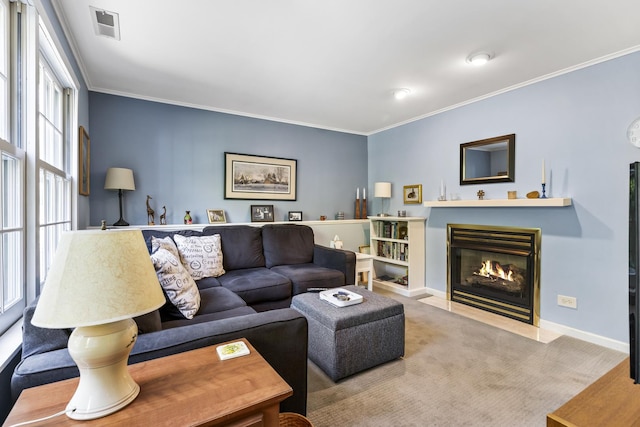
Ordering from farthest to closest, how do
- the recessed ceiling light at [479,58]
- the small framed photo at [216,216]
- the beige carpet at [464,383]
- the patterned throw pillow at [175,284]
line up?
the small framed photo at [216,216] < the recessed ceiling light at [479,58] < the patterned throw pillow at [175,284] < the beige carpet at [464,383]

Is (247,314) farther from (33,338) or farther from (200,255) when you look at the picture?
(200,255)

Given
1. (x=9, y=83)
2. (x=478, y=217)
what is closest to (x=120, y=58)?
(x=9, y=83)

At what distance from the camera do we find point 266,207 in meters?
4.13

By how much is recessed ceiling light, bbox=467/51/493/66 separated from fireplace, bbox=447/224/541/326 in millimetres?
1688

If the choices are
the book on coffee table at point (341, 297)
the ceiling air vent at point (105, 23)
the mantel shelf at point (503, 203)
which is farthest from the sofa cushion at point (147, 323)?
the mantel shelf at point (503, 203)

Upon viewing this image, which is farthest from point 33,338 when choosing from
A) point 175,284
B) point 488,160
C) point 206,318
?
point 488,160

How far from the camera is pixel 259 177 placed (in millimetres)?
4086

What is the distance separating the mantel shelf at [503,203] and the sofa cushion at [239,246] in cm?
219

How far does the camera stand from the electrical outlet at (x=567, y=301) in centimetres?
271

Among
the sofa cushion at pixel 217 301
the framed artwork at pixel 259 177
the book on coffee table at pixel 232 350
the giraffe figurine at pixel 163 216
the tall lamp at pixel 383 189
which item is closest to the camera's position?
the book on coffee table at pixel 232 350

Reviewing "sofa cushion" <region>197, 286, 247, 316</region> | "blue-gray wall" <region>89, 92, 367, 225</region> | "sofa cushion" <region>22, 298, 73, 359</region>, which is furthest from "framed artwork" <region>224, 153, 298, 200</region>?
"sofa cushion" <region>22, 298, 73, 359</region>

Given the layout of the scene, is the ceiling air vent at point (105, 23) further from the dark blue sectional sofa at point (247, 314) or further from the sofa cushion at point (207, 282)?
the sofa cushion at point (207, 282)

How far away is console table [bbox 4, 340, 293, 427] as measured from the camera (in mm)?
806

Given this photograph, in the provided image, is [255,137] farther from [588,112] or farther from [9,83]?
[588,112]
